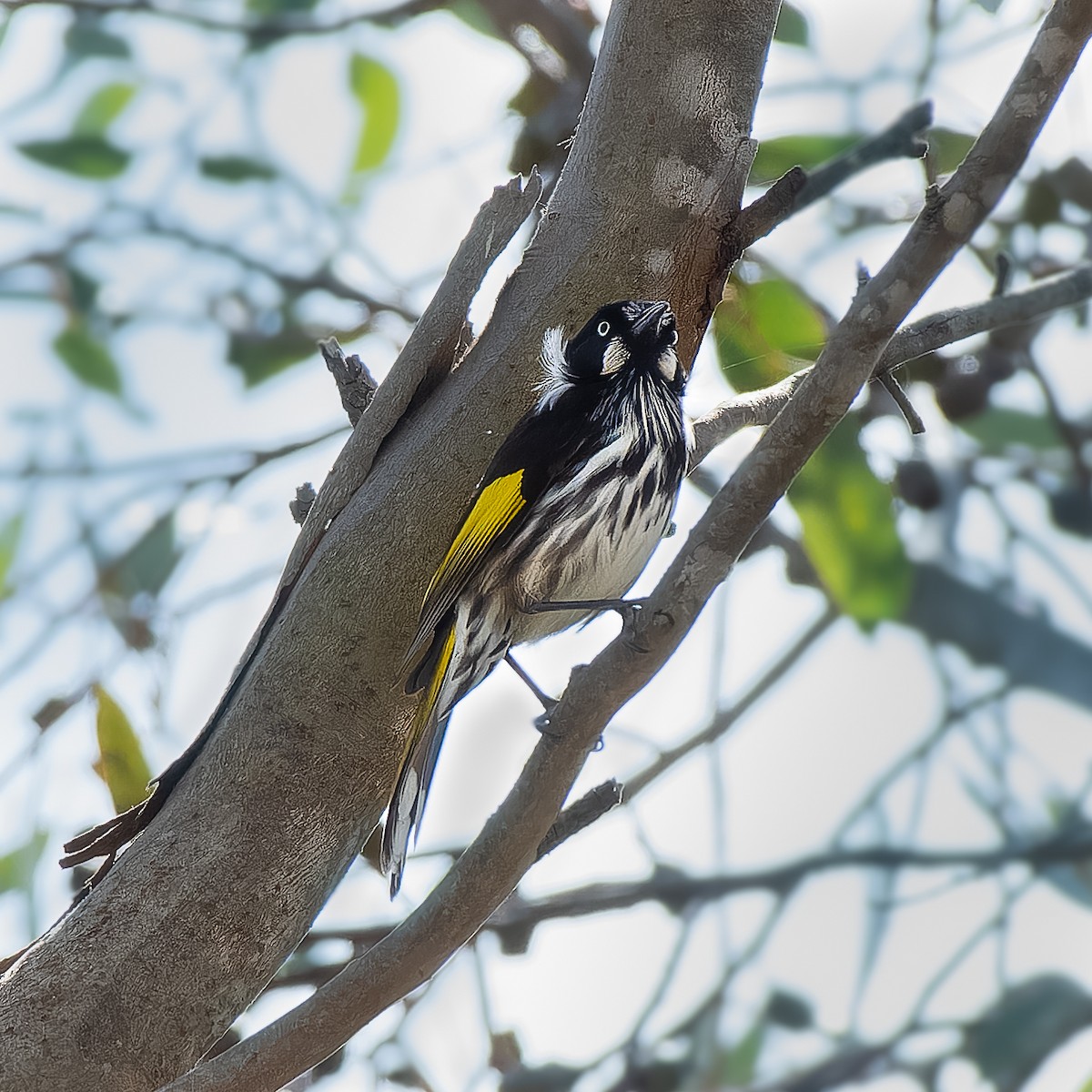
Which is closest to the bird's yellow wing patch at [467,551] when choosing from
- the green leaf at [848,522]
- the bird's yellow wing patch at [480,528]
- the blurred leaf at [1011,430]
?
the bird's yellow wing patch at [480,528]

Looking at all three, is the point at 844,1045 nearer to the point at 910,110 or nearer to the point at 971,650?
the point at 971,650

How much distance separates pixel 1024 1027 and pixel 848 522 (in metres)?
1.15

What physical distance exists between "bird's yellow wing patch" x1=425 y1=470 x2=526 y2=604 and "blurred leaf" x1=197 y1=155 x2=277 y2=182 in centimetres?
254

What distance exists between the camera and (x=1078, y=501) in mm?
3199

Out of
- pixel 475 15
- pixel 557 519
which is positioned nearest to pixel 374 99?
pixel 475 15

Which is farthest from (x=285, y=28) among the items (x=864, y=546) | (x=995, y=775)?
(x=995, y=775)

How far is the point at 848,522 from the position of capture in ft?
8.20

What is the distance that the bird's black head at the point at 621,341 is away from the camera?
1599mm

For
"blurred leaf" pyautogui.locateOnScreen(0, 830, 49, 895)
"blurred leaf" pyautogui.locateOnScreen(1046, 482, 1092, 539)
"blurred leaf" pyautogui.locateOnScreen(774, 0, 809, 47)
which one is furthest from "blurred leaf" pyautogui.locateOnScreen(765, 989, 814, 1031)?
"blurred leaf" pyautogui.locateOnScreen(774, 0, 809, 47)

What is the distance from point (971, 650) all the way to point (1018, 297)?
70.9 inches

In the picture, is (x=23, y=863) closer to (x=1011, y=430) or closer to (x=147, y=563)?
(x=147, y=563)

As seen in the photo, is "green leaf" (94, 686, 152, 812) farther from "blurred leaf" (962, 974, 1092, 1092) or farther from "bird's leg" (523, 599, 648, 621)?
"blurred leaf" (962, 974, 1092, 1092)

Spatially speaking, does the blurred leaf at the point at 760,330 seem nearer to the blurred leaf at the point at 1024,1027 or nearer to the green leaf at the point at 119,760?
the green leaf at the point at 119,760

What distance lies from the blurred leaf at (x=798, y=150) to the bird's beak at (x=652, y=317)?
84 centimetres
